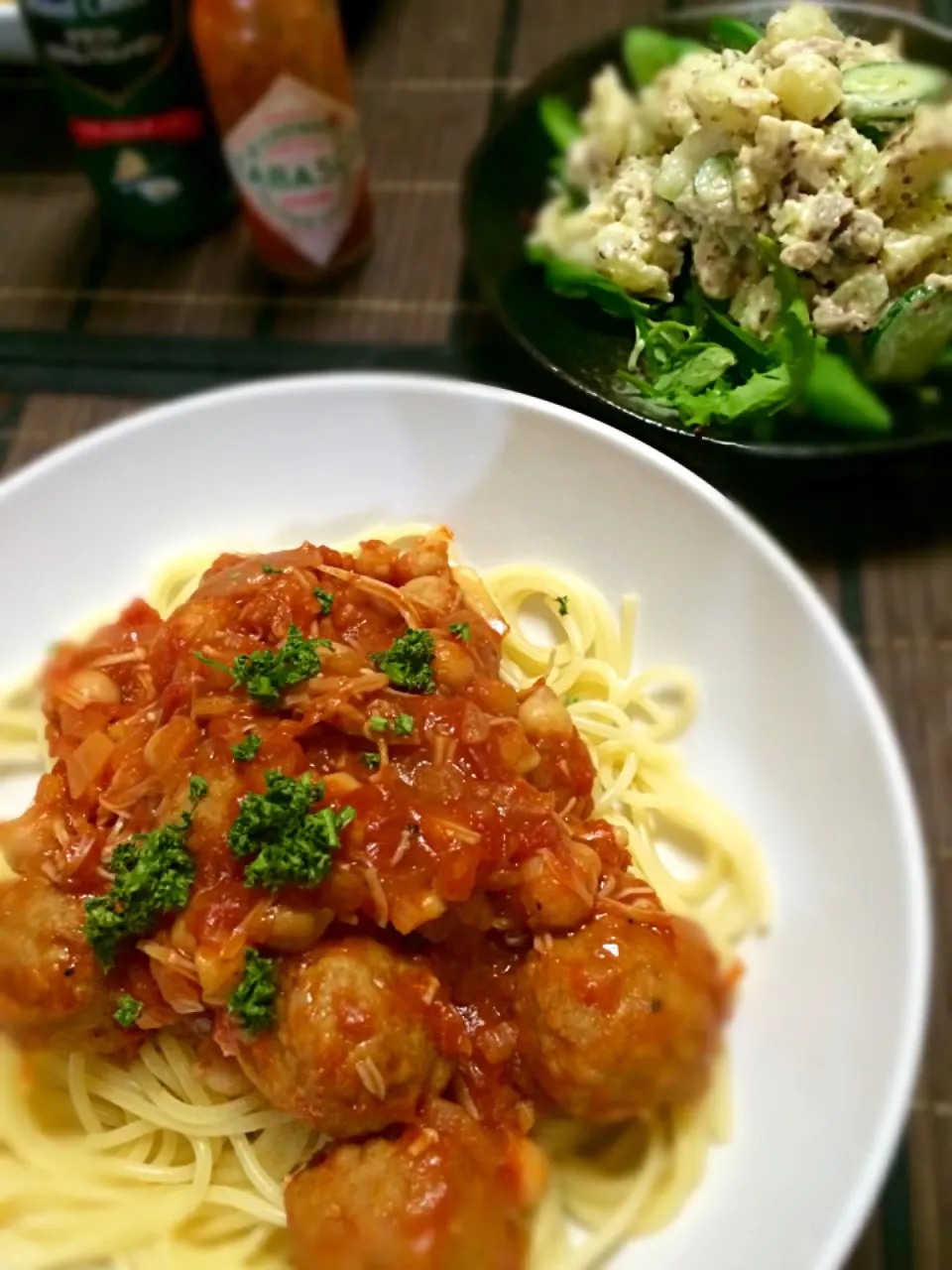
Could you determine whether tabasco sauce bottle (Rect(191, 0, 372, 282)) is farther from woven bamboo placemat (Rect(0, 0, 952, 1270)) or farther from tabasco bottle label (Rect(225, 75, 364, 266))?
woven bamboo placemat (Rect(0, 0, 952, 1270))

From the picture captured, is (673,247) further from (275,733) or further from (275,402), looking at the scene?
(275,733)

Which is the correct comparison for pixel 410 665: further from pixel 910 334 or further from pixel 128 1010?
pixel 910 334

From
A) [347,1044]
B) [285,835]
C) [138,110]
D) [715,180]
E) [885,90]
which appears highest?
[885,90]

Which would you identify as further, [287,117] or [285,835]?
[287,117]

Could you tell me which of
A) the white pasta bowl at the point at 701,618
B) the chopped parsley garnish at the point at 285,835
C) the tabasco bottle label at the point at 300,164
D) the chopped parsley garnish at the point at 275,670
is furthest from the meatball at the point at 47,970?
the tabasco bottle label at the point at 300,164

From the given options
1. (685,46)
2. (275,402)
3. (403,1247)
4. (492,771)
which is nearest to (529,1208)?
(403,1247)

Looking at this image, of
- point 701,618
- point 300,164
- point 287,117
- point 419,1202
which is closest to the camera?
point 419,1202

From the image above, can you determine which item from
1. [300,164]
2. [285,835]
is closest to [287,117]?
[300,164]

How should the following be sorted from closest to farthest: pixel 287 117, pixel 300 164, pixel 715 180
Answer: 1. pixel 715 180
2. pixel 287 117
3. pixel 300 164
